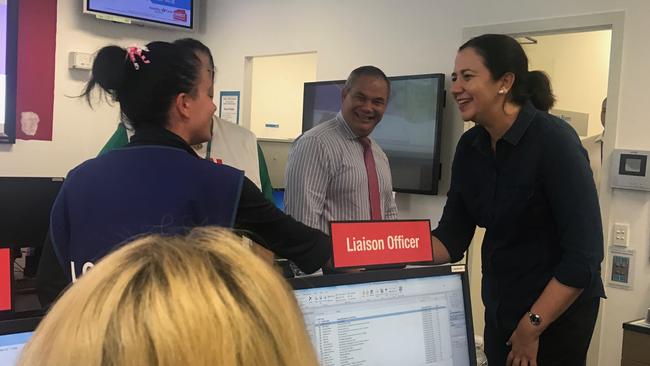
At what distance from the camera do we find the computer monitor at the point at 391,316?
1023 mm

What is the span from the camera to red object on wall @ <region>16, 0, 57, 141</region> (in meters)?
4.68

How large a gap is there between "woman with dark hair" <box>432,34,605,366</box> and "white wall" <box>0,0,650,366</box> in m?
1.75

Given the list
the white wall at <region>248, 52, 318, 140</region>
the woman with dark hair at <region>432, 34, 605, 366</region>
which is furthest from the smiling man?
the white wall at <region>248, 52, 318, 140</region>

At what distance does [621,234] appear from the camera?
321 centimetres

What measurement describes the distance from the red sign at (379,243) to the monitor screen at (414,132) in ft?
9.05

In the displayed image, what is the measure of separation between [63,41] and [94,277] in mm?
4977

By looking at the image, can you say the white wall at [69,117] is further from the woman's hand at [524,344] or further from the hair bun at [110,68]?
the woman's hand at [524,344]

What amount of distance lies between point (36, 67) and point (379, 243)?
4399mm

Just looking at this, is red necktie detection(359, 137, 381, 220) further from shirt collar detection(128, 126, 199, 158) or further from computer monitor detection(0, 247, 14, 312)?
computer monitor detection(0, 247, 14, 312)

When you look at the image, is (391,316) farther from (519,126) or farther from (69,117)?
(69,117)

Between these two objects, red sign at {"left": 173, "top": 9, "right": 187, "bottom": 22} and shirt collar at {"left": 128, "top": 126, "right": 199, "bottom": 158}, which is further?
red sign at {"left": 173, "top": 9, "right": 187, "bottom": 22}

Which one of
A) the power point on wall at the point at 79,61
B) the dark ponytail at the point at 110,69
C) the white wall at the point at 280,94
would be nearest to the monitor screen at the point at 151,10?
the power point on wall at the point at 79,61

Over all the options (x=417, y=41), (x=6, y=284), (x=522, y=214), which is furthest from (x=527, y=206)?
(x=417, y=41)

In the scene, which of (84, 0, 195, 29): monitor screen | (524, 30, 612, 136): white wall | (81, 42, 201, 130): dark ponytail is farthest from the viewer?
(524, 30, 612, 136): white wall
